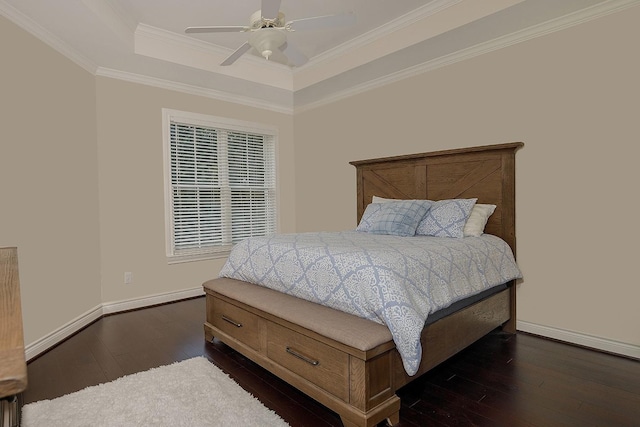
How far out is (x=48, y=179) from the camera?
9.25 ft

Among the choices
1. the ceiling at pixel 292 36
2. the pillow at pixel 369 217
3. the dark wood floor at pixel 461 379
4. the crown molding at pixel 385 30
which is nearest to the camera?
the dark wood floor at pixel 461 379

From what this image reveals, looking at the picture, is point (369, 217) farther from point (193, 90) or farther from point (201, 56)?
point (193, 90)

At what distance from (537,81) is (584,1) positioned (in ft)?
1.91

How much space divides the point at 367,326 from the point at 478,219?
1.74 m

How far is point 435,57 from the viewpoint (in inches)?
137

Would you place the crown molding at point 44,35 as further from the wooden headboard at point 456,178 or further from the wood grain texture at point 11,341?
the wooden headboard at point 456,178

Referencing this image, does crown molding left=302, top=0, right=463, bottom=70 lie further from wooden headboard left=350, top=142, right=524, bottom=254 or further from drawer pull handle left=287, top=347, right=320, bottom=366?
drawer pull handle left=287, top=347, right=320, bottom=366

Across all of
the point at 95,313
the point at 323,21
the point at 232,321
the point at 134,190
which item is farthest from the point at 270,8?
the point at 95,313

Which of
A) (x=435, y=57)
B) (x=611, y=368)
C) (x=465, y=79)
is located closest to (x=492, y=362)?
(x=611, y=368)

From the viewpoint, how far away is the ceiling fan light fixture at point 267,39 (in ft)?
7.81

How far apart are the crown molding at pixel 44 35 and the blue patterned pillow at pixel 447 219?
339cm

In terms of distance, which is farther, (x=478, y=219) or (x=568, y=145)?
(x=478, y=219)

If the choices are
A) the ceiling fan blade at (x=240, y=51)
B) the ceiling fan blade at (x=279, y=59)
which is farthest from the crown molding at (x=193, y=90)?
the ceiling fan blade at (x=240, y=51)

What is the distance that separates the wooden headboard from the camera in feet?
10.0
